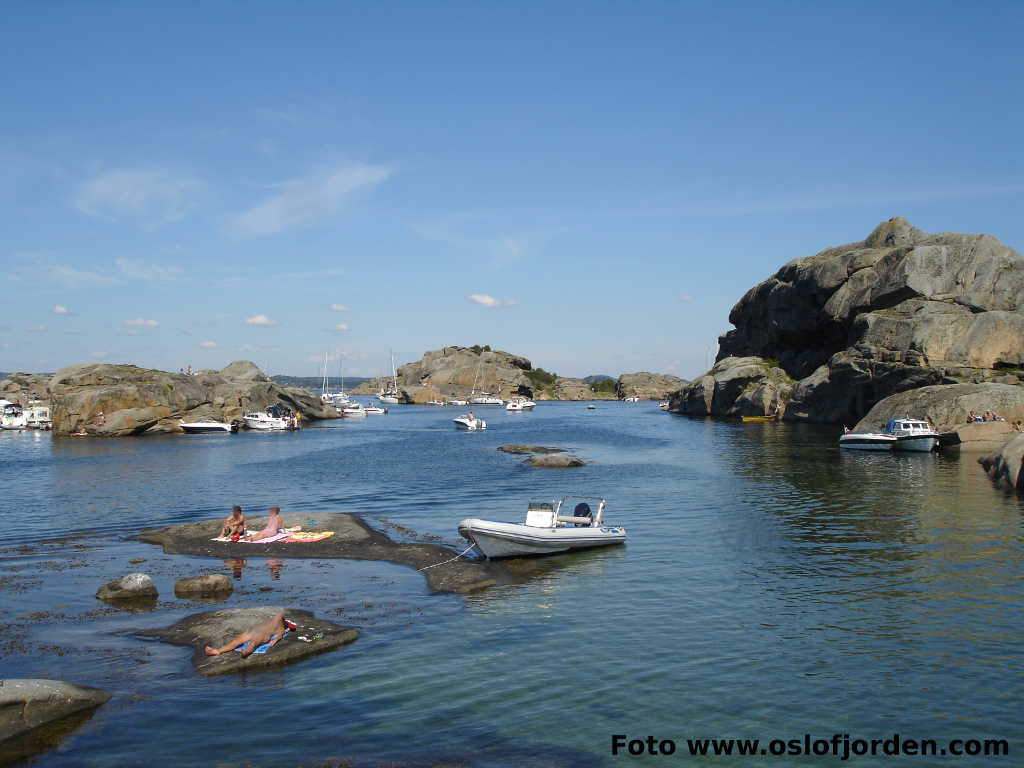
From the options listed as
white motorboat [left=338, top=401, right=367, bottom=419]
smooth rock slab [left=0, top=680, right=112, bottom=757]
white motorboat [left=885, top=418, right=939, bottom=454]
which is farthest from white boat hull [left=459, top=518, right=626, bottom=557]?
white motorboat [left=338, top=401, right=367, bottom=419]

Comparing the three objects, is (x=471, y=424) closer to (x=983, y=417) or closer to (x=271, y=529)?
(x=983, y=417)

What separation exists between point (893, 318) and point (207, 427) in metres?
88.1

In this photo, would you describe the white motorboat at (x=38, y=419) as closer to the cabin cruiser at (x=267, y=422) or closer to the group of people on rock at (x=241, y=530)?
the cabin cruiser at (x=267, y=422)

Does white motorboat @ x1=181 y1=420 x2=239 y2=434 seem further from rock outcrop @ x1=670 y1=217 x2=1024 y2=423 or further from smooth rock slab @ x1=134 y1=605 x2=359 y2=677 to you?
smooth rock slab @ x1=134 y1=605 x2=359 y2=677

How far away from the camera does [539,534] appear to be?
28.1 m

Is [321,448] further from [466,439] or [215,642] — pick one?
[215,642]

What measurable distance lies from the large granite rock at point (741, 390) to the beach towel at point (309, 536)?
9999 cm

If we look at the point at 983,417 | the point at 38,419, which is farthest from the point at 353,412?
the point at 983,417

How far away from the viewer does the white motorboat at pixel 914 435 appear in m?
62.8

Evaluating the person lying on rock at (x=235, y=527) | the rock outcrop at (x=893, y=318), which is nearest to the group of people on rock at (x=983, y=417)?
the rock outcrop at (x=893, y=318)

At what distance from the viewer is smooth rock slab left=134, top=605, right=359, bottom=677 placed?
55.6 feet

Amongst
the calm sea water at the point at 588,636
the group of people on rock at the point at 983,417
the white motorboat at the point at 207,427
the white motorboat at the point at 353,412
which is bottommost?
the calm sea water at the point at 588,636

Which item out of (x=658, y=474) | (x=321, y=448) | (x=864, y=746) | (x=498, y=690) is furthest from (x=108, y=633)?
(x=321, y=448)

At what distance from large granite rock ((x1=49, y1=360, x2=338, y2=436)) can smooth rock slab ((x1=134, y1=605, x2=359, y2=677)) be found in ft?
271
